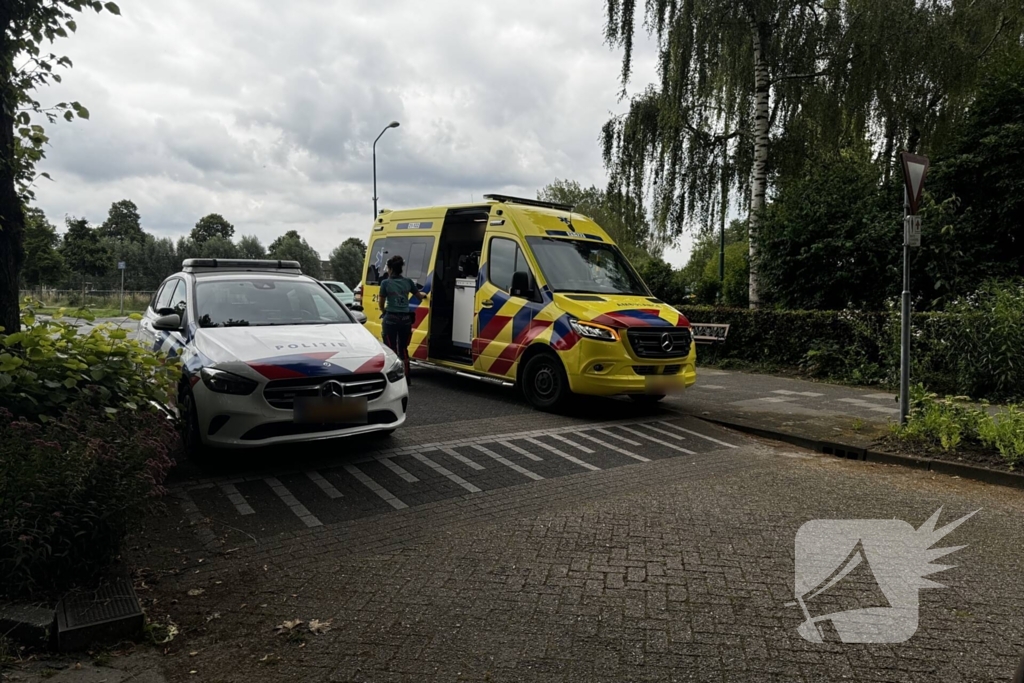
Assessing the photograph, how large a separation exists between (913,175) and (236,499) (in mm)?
6968

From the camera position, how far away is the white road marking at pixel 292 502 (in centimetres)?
495

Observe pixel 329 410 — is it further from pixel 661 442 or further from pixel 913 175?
pixel 913 175

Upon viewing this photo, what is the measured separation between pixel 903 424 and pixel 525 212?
515 cm

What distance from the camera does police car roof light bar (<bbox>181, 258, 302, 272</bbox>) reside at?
26.1 ft

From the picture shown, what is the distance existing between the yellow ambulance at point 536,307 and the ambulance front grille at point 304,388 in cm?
308

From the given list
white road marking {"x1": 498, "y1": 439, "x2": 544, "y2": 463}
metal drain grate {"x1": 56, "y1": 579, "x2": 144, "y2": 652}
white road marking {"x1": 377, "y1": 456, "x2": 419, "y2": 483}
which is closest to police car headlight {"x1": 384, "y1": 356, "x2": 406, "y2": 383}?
white road marking {"x1": 377, "y1": 456, "x2": 419, "y2": 483}

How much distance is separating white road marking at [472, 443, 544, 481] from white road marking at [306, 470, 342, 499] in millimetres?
1558

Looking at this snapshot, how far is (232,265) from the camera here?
8.14 m

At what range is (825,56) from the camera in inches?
627

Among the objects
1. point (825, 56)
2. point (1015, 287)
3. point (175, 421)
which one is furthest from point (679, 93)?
A: point (175, 421)

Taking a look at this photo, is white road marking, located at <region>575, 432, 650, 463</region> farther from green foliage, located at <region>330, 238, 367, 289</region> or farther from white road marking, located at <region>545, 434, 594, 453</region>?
green foliage, located at <region>330, 238, 367, 289</region>

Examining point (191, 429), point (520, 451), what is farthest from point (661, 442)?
point (191, 429)

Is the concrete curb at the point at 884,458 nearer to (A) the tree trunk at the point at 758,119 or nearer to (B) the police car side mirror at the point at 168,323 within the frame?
(B) the police car side mirror at the point at 168,323

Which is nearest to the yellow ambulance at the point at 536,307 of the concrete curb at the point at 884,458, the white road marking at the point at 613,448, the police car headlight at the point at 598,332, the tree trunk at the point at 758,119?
the police car headlight at the point at 598,332
